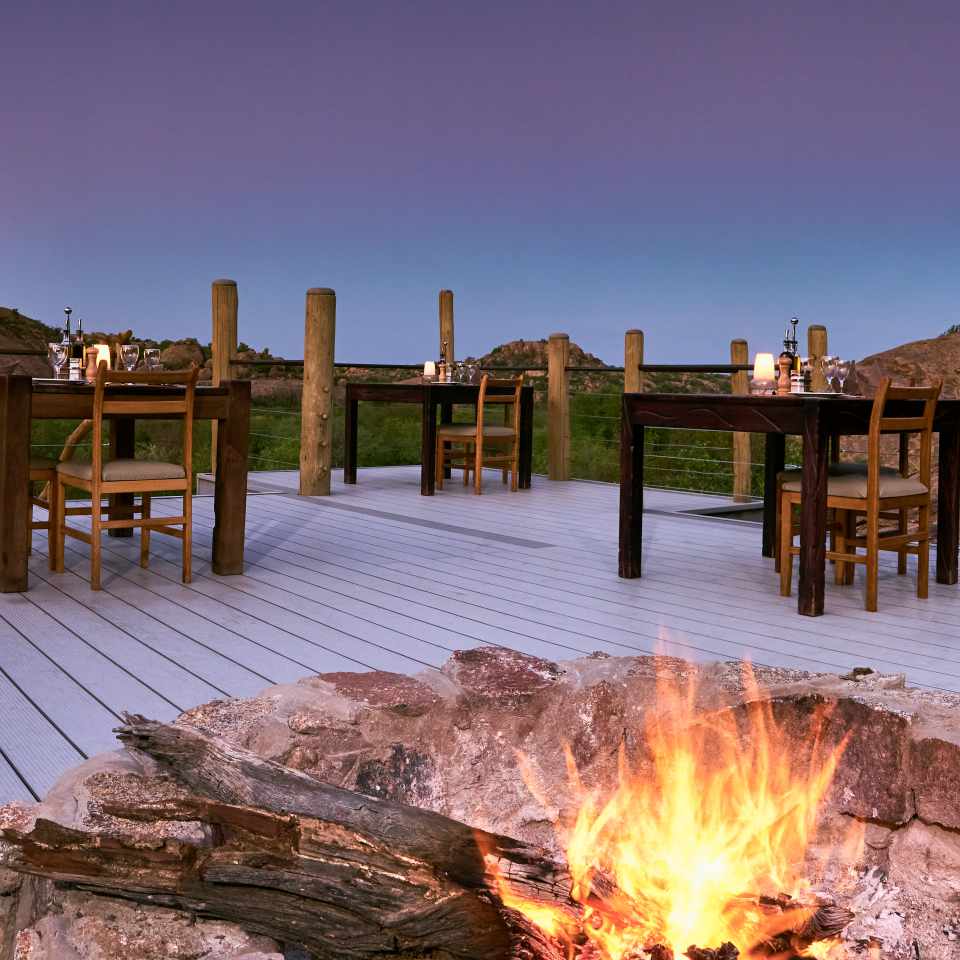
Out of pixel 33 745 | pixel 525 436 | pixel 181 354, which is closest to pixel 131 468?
pixel 33 745

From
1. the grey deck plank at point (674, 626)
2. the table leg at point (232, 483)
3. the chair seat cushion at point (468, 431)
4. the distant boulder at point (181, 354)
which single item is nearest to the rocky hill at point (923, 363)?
the chair seat cushion at point (468, 431)

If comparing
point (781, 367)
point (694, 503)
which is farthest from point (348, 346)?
point (781, 367)

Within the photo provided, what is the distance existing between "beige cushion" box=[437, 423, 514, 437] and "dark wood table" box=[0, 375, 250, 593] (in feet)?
9.24

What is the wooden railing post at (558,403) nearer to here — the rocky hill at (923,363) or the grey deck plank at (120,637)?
the rocky hill at (923,363)

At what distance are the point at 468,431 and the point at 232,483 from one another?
293 cm

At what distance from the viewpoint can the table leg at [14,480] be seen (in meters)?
3.51

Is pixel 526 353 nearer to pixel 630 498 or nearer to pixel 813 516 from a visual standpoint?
pixel 630 498

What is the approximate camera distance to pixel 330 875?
117 cm

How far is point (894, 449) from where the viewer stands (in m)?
8.38

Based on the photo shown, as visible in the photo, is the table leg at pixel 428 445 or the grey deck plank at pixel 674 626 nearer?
the grey deck plank at pixel 674 626

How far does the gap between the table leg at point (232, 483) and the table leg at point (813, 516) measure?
6.61 ft

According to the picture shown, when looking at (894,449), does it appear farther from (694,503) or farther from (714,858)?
(714,858)

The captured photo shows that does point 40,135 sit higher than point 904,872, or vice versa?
point 40,135

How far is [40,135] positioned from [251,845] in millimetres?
13117
